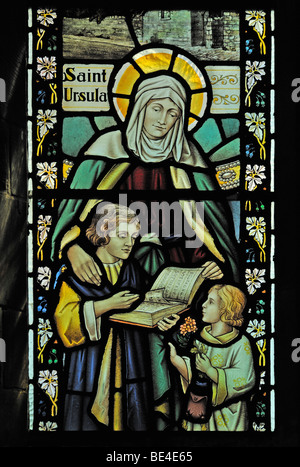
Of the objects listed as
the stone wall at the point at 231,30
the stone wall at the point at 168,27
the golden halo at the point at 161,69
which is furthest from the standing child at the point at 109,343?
the stone wall at the point at 231,30

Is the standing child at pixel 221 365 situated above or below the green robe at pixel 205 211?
below

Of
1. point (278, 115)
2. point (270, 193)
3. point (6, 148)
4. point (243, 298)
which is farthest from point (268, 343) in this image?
point (6, 148)

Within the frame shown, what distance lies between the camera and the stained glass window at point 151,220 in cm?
808

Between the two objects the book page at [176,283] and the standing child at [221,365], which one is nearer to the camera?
the standing child at [221,365]

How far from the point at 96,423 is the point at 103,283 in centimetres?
89

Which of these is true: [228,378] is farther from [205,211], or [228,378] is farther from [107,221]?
[107,221]

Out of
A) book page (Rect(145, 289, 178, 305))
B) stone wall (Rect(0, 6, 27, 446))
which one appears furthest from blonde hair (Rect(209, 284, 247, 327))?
stone wall (Rect(0, 6, 27, 446))

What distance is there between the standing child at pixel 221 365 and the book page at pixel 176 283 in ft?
0.46

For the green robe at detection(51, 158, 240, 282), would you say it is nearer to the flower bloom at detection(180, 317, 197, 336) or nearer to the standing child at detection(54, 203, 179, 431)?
the standing child at detection(54, 203, 179, 431)

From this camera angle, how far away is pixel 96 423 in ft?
26.3

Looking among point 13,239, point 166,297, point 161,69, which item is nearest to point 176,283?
point 166,297

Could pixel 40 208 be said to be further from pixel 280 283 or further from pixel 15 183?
pixel 280 283

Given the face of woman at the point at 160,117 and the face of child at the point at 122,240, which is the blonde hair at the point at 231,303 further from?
the face of woman at the point at 160,117

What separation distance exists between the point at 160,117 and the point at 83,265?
1.09 meters
